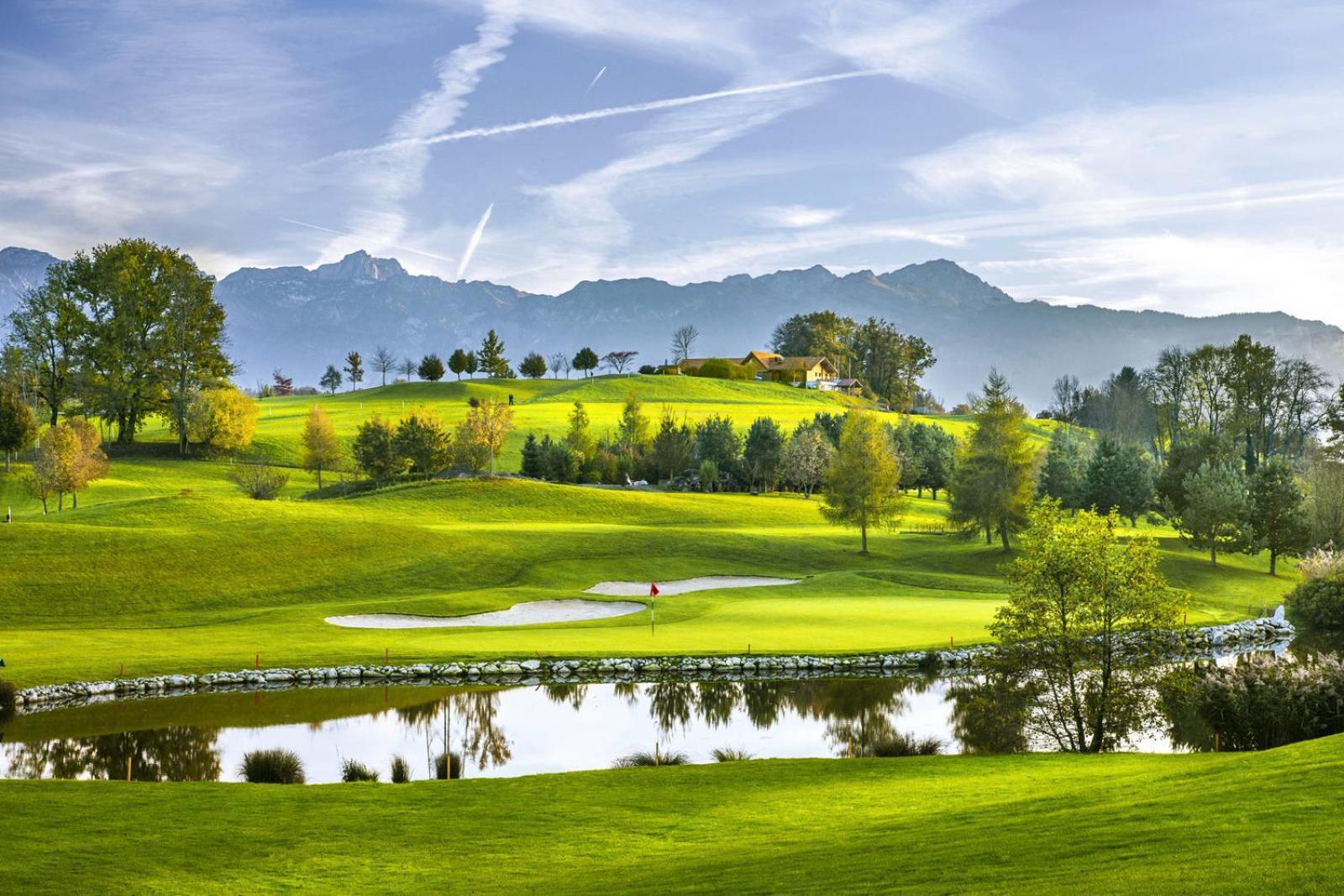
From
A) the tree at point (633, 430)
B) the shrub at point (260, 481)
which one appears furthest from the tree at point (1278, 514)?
the shrub at point (260, 481)

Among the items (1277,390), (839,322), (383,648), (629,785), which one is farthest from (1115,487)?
(839,322)

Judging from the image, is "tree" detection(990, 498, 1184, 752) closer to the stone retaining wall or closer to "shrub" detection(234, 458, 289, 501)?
the stone retaining wall

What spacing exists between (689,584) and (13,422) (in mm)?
50255

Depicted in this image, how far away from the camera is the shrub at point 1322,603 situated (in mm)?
44781

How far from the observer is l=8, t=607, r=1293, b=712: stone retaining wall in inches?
1193

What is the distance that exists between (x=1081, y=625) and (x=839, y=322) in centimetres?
16526

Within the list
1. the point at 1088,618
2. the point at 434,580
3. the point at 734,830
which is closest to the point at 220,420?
the point at 434,580

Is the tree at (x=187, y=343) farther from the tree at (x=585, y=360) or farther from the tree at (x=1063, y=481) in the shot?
the tree at (x=585, y=360)

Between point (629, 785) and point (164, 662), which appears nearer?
point (629, 785)

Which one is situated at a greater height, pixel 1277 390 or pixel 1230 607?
pixel 1277 390

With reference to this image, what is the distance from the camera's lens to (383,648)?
116 ft

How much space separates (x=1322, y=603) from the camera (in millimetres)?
45094

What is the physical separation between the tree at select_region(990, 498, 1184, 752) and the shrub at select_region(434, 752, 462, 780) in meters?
13.6

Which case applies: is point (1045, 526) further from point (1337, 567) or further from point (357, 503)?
point (357, 503)
